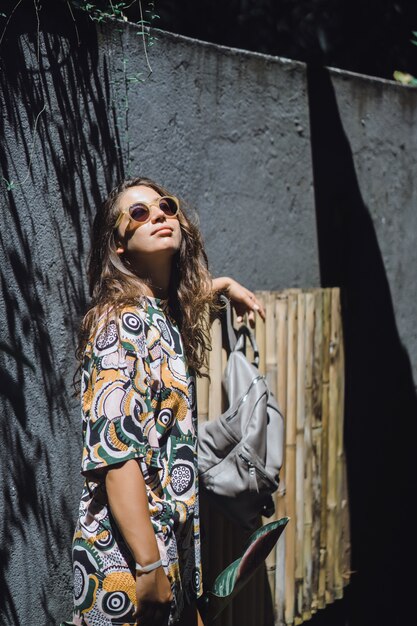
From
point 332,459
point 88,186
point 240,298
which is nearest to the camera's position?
point 88,186

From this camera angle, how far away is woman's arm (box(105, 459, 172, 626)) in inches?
93.2

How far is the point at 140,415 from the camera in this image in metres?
2.50

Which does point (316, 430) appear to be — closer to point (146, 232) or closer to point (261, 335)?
point (261, 335)

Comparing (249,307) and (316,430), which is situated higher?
(249,307)

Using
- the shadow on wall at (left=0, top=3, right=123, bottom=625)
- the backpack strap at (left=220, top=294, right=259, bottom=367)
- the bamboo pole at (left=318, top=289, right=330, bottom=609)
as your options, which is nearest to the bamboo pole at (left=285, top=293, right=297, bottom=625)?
the bamboo pole at (left=318, top=289, right=330, bottom=609)

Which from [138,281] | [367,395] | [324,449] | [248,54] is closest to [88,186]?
[138,281]

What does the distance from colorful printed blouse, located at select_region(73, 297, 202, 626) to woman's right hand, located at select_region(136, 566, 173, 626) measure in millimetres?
51

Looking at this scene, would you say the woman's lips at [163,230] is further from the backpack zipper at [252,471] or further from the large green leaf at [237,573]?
the large green leaf at [237,573]

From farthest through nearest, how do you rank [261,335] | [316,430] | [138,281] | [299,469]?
[316,430]
[299,469]
[261,335]
[138,281]

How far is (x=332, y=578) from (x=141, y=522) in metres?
2.36

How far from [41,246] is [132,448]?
984mm

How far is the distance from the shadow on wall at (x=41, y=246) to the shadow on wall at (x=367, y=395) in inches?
68.4

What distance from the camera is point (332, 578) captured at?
444 centimetres

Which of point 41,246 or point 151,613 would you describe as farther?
point 41,246
